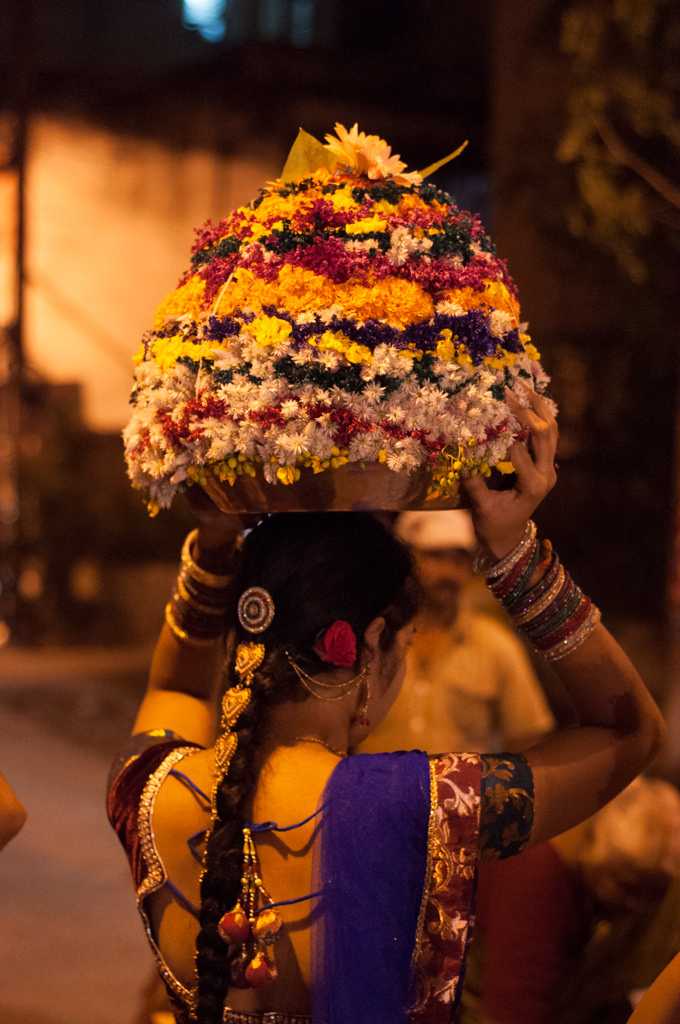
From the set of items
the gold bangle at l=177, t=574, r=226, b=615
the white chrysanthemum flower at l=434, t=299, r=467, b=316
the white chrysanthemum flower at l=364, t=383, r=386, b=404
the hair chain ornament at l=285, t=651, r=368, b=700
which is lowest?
the hair chain ornament at l=285, t=651, r=368, b=700

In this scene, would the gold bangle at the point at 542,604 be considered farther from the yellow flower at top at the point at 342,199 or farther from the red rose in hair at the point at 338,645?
the yellow flower at top at the point at 342,199

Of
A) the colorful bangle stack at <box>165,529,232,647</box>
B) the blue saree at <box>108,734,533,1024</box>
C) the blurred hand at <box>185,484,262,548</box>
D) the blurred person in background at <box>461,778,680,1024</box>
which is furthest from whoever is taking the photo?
the blurred person in background at <box>461,778,680,1024</box>

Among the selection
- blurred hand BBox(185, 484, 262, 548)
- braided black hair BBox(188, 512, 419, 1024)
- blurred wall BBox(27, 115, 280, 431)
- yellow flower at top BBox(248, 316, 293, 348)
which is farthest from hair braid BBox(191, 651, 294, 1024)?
blurred wall BBox(27, 115, 280, 431)

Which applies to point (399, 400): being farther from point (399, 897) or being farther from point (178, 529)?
point (178, 529)

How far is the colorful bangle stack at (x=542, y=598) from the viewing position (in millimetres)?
1913

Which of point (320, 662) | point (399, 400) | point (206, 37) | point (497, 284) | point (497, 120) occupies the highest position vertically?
point (206, 37)

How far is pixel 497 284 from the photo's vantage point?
199 centimetres

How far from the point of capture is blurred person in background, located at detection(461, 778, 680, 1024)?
2.89m

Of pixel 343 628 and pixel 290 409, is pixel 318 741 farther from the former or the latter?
pixel 290 409

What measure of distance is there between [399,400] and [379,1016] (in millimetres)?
877

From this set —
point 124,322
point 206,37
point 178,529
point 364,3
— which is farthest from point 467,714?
point 364,3

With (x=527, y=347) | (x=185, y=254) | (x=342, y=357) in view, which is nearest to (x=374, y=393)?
(x=342, y=357)

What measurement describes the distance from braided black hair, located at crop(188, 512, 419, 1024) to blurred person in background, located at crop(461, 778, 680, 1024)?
1.22m

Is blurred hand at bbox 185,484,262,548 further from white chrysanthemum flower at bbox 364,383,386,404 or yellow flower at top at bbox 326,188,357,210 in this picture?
yellow flower at top at bbox 326,188,357,210
